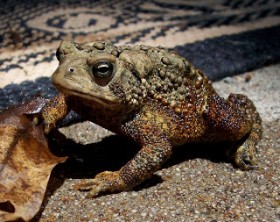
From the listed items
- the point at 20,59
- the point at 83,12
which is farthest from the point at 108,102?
the point at 83,12

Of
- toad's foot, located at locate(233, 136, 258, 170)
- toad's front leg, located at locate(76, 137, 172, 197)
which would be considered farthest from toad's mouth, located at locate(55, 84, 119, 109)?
toad's foot, located at locate(233, 136, 258, 170)

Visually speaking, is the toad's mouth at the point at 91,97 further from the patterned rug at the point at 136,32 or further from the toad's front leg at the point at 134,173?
the patterned rug at the point at 136,32

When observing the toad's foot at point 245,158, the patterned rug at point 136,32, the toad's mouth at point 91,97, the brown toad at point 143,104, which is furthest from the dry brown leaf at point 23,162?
the toad's foot at point 245,158

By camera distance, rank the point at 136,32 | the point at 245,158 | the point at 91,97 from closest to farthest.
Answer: the point at 91,97, the point at 245,158, the point at 136,32

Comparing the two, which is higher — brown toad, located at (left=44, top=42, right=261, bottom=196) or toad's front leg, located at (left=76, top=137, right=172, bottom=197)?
brown toad, located at (left=44, top=42, right=261, bottom=196)

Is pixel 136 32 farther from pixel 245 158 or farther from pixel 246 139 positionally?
pixel 245 158

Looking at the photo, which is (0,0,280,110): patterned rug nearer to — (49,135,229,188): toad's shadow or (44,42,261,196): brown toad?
(49,135,229,188): toad's shadow

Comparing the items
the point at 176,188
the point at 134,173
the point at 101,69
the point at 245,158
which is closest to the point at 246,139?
the point at 245,158
